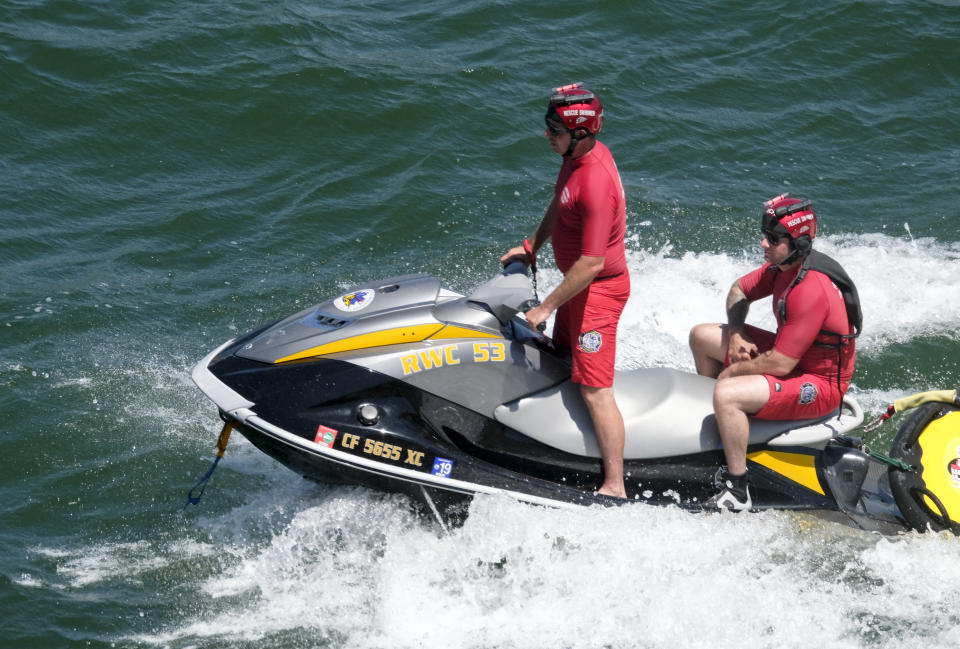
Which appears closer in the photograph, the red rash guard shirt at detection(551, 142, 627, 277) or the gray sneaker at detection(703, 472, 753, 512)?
the red rash guard shirt at detection(551, 142, 627, 277)

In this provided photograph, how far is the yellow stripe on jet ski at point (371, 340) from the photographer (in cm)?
448

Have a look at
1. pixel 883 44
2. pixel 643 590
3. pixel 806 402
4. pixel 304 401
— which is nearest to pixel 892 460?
pixel 806 402

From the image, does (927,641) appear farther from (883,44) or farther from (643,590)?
(883,44)

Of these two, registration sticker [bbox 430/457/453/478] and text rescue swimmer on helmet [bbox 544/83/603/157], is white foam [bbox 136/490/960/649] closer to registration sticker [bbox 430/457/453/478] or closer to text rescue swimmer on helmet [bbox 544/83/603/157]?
registration sticker [bbox 430/457/453/478]

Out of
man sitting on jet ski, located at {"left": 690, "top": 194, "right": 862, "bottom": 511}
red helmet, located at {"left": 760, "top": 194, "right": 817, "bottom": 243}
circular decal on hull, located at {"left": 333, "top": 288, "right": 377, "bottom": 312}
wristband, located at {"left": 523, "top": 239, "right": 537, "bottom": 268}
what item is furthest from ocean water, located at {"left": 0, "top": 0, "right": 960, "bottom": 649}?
red helmet, located at {"left": 760, "top": 194, "right": 817, "bottom": 243}

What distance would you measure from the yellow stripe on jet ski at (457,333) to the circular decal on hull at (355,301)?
34cm

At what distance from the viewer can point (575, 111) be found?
173 inches

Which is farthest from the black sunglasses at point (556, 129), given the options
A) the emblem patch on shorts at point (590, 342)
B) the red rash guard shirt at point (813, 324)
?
the red rash guard shirt at point (813, 324)

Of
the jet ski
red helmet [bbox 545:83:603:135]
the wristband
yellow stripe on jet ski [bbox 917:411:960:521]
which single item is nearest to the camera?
red helmet [bbox 545:83:603:135]

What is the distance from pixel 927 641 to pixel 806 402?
111 centimetres

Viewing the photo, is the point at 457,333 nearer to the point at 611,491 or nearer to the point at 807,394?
the point at 611,491

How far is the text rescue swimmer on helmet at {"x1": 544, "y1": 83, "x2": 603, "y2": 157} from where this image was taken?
4391 mm

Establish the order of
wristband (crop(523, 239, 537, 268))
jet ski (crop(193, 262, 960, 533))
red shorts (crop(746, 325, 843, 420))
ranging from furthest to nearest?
wristband (crop(523, 239, 537, 268)), red shorts (crop(746, 325, 843, 420)), jet ski (crop(193, 262, 960, 533))

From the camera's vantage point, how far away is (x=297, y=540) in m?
4.96
